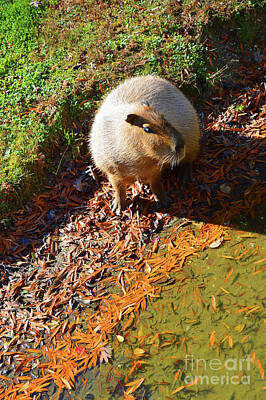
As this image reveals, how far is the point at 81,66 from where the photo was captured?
5.38m

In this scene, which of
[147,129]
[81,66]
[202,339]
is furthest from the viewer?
[81,66]

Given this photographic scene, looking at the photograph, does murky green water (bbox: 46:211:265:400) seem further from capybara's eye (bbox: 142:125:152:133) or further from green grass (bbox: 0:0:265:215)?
green grass (bbox: 0:0:265:215)

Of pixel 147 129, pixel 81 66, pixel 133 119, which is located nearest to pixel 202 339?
pixel 147 129

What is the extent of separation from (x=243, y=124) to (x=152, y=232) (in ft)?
6.04

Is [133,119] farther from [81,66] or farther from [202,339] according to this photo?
[81,66]

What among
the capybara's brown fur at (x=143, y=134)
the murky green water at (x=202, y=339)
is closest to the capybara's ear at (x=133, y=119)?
the capybara's brown fur at (x=143, y=134)

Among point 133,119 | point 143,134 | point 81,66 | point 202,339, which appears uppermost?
point 81,66

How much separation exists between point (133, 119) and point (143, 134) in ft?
0.57

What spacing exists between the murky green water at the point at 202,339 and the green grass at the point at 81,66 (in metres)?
2.34

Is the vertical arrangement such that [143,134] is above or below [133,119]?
below

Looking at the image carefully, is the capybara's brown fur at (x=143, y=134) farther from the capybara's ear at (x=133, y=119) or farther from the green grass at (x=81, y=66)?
the green grass at (x=81, y=66)

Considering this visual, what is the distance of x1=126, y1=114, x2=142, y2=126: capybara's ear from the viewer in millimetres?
3489

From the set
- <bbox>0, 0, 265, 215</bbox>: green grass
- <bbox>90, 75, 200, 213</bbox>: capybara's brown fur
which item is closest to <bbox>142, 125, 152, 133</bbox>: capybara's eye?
<bbox>90, 75, 200, 213</bbox>: capybara's brown fur

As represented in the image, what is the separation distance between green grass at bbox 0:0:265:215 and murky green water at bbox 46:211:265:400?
234 cm
